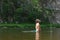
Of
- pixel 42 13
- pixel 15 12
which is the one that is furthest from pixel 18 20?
pixel 42 13

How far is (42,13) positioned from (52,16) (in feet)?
9.27

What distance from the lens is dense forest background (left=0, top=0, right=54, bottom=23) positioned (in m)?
40.3

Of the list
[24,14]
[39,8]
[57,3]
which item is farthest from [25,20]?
[57,3]

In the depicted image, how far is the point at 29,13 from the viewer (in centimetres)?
4100

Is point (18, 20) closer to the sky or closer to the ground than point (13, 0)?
closer to the ground

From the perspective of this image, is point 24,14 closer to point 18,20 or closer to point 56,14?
point 18,20

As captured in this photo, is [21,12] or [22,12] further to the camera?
[22,12]

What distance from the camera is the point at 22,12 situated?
41.3 meters

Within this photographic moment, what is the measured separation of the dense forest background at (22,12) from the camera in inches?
1587

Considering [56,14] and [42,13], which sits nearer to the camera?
[42,13]

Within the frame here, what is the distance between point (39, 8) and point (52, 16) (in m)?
4.82

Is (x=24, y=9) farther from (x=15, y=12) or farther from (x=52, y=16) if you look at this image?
(x=52, y=16)

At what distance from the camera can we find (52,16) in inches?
1716

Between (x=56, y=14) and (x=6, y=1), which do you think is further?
(x=56, y=14)
